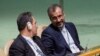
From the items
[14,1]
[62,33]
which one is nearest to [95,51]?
[62,33]

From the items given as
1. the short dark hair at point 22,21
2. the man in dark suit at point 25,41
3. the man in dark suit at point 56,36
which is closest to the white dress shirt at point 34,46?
the man in dark suit at point 25,41

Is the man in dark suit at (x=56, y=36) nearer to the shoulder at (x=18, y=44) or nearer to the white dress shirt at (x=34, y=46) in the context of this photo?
the white dress shirt at (x=34, y=46)

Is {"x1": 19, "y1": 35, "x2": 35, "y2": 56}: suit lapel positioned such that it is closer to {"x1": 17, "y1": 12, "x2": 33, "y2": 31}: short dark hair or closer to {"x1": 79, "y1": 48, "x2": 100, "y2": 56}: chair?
{"x1": 17, "y1": 12, "x2": 33, "y2": 31}: short dark hair

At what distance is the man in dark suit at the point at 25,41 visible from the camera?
2.96m

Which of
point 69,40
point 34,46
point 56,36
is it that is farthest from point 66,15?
point 34,46

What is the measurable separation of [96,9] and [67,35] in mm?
1687

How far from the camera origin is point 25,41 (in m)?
3.04

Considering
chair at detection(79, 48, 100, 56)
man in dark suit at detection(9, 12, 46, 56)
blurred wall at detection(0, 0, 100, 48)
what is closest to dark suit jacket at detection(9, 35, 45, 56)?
man in dark suit at detection(9, 12, 46, 56)

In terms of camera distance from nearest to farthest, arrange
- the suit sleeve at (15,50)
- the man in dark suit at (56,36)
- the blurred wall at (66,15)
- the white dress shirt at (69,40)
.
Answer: the suit sleeve at (15,50) < the man in dark suit at (56,36) < the white dress shirt at (69,40) < the blurred wall at (66,15)

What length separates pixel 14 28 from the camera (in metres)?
5.00

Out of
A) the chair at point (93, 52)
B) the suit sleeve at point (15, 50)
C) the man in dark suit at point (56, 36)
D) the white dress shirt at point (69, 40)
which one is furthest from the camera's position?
the white dress shirt at point (69, 40)

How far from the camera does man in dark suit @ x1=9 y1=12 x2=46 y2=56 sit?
116 inches

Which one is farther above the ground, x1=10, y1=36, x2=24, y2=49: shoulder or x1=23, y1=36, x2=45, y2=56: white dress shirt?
x1=10, y1=36, x2=24, y2=49: shoulder

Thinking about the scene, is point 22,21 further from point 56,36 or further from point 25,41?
point 56,36
